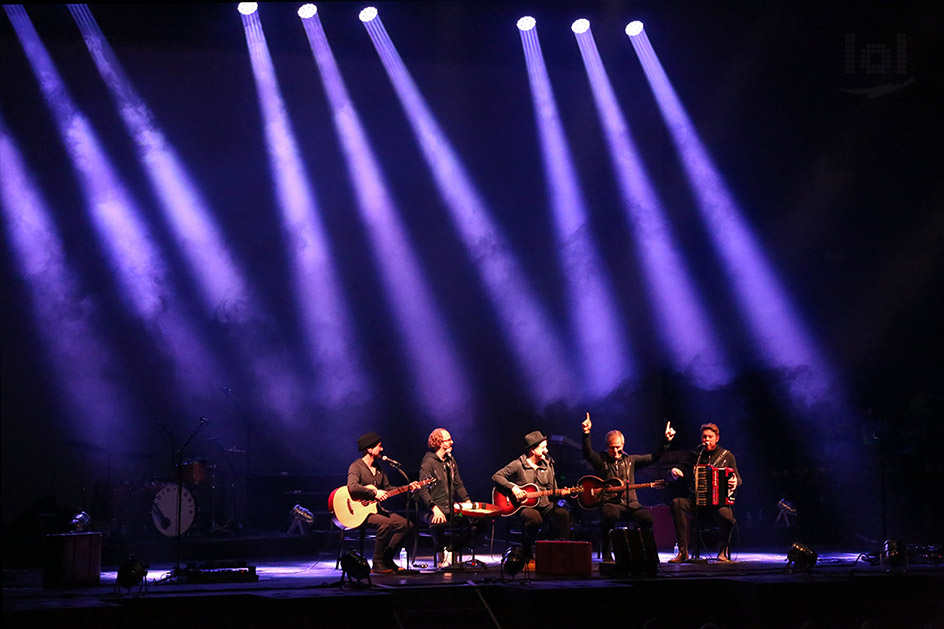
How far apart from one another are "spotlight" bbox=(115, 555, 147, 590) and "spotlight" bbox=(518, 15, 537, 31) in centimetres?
800

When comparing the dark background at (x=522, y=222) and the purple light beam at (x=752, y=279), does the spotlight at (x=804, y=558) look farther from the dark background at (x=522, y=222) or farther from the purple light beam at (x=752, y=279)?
the purple light beam at (x=752, y=279)

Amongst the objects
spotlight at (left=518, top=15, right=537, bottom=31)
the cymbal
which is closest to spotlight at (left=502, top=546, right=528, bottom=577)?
the cymbal

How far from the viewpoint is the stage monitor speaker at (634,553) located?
925 centimetres

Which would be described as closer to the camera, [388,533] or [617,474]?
[388,533]

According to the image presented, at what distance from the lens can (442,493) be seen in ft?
33.6

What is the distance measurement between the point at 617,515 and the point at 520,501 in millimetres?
1000

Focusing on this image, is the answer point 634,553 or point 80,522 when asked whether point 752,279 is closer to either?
point 634,553

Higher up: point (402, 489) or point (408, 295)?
point (408, 295)

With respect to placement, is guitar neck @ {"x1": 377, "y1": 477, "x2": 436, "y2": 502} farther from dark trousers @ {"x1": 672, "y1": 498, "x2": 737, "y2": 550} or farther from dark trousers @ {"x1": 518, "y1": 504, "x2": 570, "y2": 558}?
dark trousers @ {"x1": 672, "y1": 498, "x2": 737, "y2": 550}

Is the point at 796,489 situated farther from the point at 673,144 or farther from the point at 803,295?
the point at 673,144

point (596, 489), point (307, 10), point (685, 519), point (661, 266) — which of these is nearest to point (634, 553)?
point (596, 489)

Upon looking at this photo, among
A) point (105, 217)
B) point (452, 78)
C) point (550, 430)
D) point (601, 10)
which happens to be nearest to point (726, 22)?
point (601, 10)

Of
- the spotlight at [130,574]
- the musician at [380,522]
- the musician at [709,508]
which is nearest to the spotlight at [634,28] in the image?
the musician at [709,508]

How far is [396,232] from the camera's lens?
13969 millimetres
